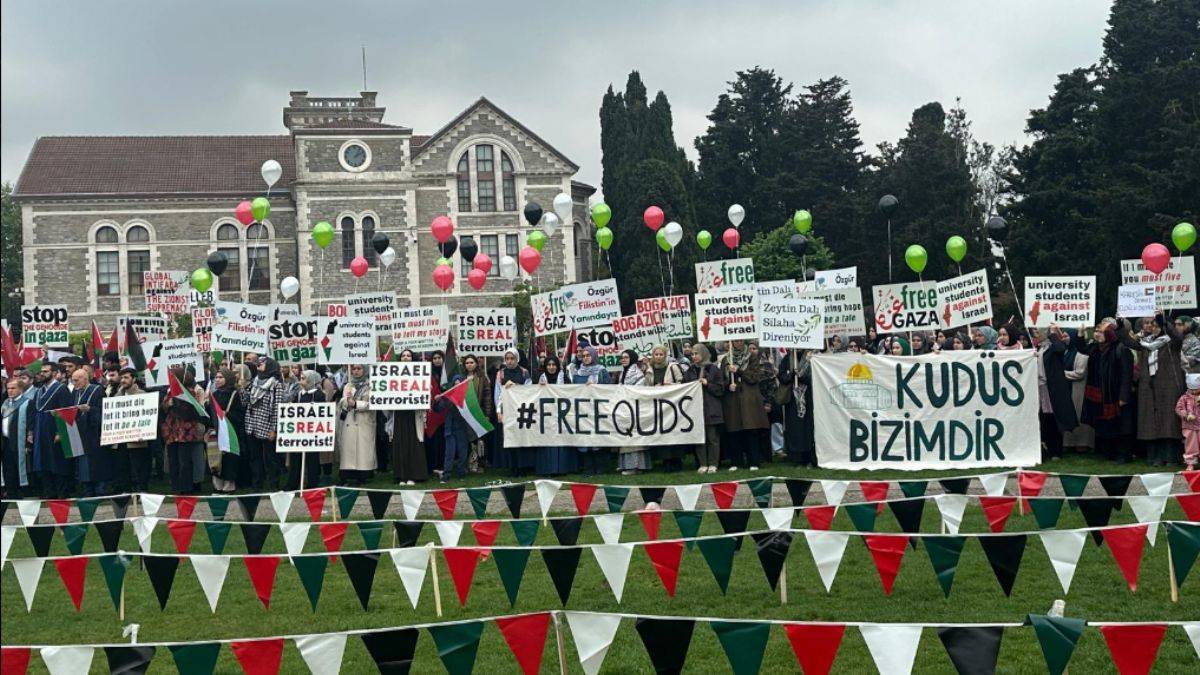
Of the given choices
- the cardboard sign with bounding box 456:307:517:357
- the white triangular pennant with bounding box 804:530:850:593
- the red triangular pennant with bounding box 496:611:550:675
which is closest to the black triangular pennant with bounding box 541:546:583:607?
the red triangular pennant with bounding box 496:611:550:675

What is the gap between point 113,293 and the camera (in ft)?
191

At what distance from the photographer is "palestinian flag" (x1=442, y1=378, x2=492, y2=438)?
667 inches

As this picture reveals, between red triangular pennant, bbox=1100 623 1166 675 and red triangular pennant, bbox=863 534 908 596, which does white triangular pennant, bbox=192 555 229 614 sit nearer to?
red triangular pennant, bbox=863 534 908 596

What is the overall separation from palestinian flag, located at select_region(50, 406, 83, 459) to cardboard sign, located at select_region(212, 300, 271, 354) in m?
2.04

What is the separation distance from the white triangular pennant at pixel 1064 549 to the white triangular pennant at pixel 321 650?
4.09 m

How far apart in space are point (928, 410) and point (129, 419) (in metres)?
10.1

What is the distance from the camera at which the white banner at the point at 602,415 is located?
1666 cm

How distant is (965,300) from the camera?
1706 cm

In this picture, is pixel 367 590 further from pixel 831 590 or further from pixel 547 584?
pixel 831 590

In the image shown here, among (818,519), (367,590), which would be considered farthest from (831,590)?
(367,590)

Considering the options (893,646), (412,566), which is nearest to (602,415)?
(412,566)

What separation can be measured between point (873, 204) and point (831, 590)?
5299 centimetres

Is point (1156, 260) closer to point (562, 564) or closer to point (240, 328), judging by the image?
point (240, 328)

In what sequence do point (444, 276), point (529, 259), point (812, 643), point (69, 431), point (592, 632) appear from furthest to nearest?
1. point (444, 276)
2. point (529, 259)
3. point (69, 431)
4. point (592, 632)
5. point (812, 643)
